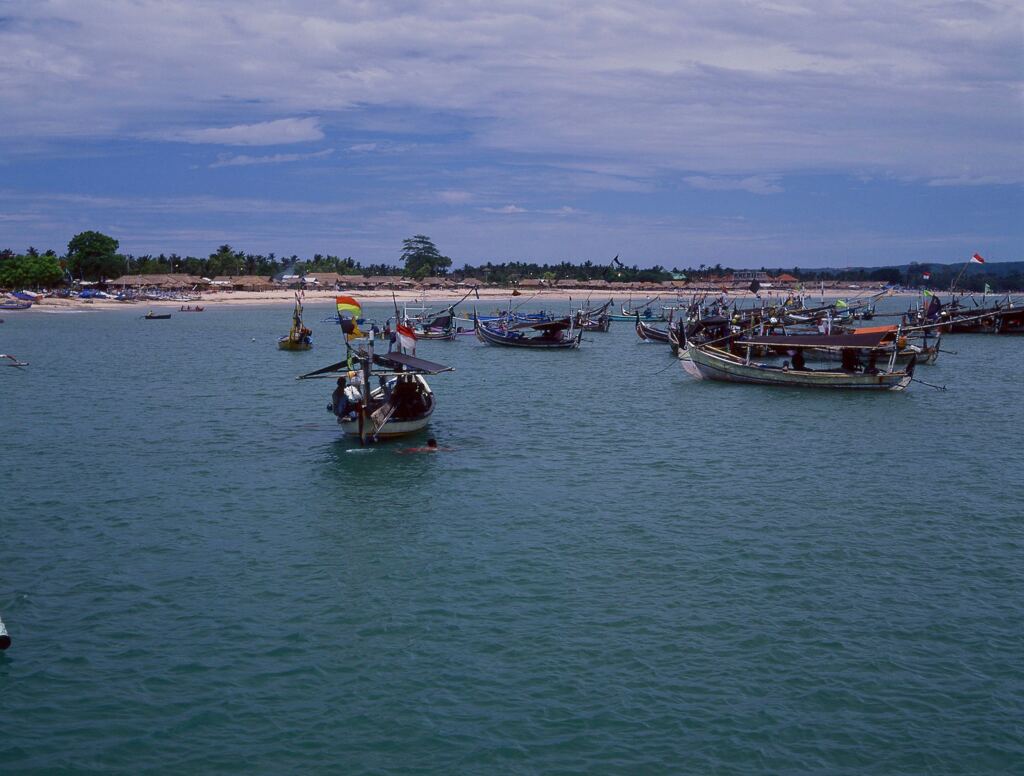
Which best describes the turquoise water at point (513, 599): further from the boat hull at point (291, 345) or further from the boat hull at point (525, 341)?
the boat hull at point (291, 345)

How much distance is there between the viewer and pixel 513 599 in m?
14.3

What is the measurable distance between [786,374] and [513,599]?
2460cm

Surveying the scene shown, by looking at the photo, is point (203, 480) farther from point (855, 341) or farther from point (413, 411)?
point (855, 341)

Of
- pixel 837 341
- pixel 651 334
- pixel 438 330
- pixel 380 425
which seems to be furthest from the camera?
pixel 438 330

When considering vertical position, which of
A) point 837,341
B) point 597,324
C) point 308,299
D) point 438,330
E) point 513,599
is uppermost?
point 308,299

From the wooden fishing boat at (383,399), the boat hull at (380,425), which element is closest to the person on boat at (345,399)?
the wooden fishing boat at (383,399)

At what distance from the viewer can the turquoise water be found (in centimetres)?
1053

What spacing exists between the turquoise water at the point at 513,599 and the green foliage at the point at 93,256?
10188 cm

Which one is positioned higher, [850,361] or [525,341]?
[850,361]

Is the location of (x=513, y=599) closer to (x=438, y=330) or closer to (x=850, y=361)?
(x=850, y=361)

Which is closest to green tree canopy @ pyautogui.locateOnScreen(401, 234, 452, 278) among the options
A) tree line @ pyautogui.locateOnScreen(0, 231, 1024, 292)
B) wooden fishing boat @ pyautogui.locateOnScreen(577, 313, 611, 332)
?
tree line @ pyautogui.locateOnScreen(0, 231, 1024, 292)

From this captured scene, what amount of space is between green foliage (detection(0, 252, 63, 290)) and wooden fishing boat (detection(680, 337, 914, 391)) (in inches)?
3600

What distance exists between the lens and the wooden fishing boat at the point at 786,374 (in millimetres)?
35594

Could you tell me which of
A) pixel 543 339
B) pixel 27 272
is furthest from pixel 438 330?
pixel 27 272
